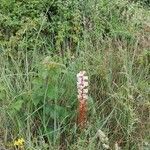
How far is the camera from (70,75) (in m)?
3.89

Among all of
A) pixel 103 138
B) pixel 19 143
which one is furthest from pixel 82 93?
pixel 19 143

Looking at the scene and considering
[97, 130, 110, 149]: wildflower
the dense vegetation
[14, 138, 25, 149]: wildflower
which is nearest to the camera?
[97, 130, 110, 149]: wildflower

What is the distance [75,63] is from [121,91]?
0.49 metres

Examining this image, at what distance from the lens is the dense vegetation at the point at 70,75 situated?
3588 mm

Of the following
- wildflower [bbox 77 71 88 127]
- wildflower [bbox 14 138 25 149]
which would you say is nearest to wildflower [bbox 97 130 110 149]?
wildflower [bbox 77 71 88 127]

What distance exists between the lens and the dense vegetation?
3588 mm

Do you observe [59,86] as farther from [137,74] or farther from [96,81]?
[137,74]

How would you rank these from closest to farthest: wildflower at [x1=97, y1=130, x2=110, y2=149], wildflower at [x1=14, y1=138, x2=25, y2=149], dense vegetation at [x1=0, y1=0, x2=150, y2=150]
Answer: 1. wildflower at [x1=97, y1=130, x2=110, y2=149]
2. wildflower at [x1=14, y1=138, x2=25, y2=149]
3. dense vegetation at [x1=0, y1=0, x2=150, y2=150]

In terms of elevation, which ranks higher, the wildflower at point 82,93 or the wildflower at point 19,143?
the wildflower at point 82,93

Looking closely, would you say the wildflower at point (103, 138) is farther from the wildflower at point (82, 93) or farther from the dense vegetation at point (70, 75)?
the wildflower at point (82, 93)

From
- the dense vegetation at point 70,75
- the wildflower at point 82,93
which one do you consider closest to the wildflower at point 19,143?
the dense vegetation at point 70,75

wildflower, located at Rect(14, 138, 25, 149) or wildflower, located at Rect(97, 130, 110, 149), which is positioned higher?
wildflower, located at Rect(97, 130, 110, 149)

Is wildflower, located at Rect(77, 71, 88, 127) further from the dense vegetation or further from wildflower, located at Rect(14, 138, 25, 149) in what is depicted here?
wildflower, located at Rect(14, 138, 25, 149)

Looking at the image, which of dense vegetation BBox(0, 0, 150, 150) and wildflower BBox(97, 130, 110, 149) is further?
dense vegetation BBox(0, 0, 150, 150)
